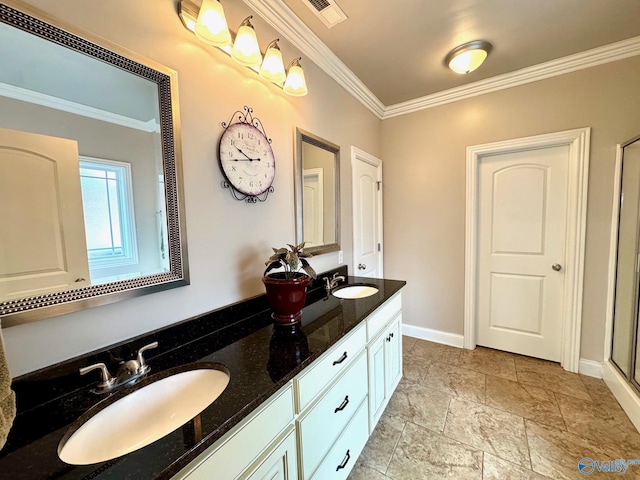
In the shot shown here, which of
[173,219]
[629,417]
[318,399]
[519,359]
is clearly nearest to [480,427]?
[629,417]

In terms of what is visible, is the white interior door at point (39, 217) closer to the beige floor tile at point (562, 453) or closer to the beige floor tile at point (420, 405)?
the beige floor tile at point (420, 405)

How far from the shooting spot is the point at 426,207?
277 centimetres

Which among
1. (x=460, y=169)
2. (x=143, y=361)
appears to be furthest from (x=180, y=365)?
(x=460, y=169)

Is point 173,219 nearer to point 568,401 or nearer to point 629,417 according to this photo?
point 568,401

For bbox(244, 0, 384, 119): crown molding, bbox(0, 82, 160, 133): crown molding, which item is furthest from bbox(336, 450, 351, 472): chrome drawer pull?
bbox(244, 0, 384, 119): crown molding

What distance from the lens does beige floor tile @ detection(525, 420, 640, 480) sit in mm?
1356

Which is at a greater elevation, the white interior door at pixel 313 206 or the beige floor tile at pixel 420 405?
the white interior door at pixel 313 206

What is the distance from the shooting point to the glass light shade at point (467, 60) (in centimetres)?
188

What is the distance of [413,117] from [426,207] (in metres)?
0.97

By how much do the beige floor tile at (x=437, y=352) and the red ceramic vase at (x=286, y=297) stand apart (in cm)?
188

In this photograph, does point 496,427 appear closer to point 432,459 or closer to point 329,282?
point 432,459

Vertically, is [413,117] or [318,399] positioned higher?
[413,117]

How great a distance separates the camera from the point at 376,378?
1.57 meters

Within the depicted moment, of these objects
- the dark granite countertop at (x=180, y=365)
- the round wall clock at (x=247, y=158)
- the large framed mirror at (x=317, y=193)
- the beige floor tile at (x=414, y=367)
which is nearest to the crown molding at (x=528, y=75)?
the large framed mirror at (x=317, y=193)
